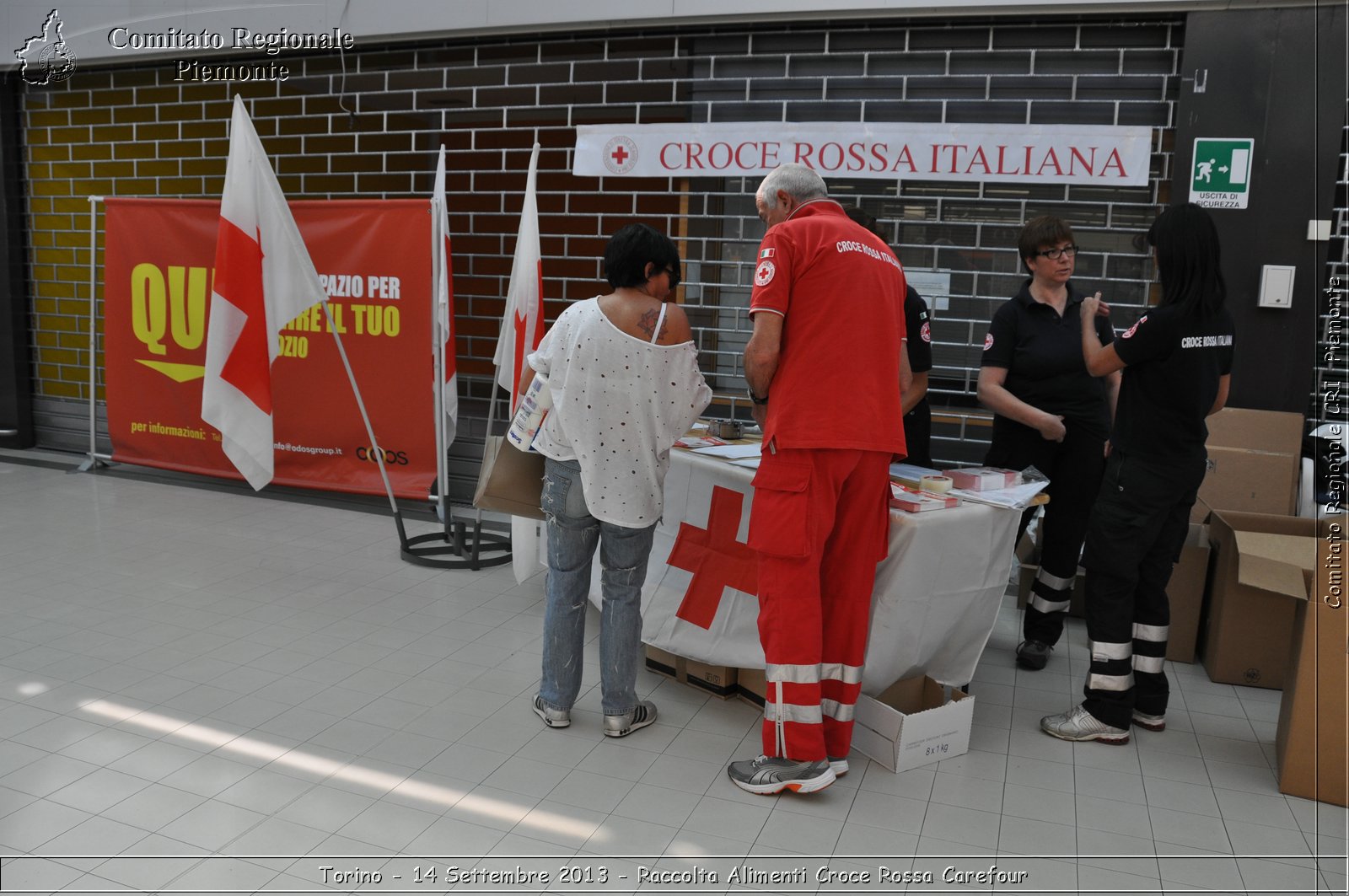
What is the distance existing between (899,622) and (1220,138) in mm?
3143

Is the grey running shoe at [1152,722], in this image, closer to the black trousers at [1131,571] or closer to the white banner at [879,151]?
the black trousers at [1131,571]

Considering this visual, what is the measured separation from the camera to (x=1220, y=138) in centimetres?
468

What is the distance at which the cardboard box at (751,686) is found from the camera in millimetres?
3346

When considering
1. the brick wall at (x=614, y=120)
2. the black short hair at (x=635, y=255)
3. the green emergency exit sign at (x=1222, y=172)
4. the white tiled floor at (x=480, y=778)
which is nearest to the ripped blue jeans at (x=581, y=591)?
the white tiled floor at (x=480, y=778)

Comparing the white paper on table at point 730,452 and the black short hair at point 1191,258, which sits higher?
the black short hair at point 1191,258

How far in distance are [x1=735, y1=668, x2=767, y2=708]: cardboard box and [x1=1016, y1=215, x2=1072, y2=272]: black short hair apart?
1.79 meters

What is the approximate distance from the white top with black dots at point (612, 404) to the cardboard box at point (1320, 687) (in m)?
1.80

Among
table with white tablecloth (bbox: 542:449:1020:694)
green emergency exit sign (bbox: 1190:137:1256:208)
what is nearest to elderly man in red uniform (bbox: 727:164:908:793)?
table with white tablecloth (bbox: 542:449:1020:694)

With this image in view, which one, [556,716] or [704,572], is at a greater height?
[704,572]

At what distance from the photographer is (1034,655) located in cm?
385

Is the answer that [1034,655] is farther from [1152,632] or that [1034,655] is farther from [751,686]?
[751,686]

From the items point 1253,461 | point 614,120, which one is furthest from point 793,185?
point 614,120

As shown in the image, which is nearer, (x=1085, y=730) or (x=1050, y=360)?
(x=1085, y=730)

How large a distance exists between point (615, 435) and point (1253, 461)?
114 inches
